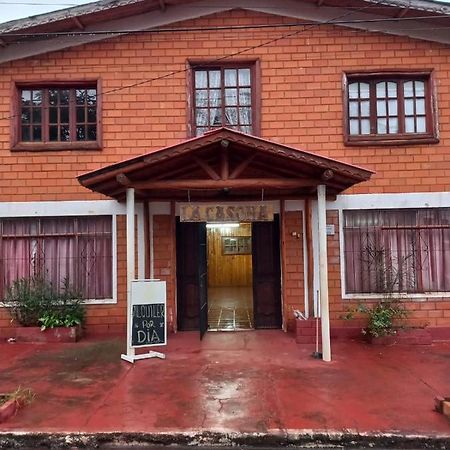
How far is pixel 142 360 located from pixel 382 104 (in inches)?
267

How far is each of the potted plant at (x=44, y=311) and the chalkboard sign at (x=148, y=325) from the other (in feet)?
6.28

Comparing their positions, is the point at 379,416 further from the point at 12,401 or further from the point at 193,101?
the point at 193,101

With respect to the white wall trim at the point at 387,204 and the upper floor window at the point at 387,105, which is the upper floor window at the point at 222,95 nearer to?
the upper floor window at the point at 387,105

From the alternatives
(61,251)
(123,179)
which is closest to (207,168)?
(123,179)

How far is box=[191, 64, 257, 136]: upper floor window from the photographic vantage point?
948 cm

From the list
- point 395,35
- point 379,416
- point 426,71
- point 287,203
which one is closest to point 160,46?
point 287,203

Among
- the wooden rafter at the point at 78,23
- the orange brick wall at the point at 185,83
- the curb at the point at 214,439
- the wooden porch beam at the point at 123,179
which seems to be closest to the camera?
the curb at the point at 214,439

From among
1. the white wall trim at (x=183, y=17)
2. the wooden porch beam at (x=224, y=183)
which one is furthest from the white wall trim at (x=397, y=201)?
the white wall trim at (x=183, y=17)

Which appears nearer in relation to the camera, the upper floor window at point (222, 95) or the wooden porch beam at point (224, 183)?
the wooden porch beam at point (224, 183)

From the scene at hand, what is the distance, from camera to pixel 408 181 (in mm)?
9203

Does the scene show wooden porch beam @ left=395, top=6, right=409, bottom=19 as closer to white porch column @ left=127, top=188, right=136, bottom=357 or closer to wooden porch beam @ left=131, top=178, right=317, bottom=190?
wooden porch beam @ left=131, top=178, right=317, bottom=190

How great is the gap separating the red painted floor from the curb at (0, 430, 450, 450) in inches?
3.9

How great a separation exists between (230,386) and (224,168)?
329cm

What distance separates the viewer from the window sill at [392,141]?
30.1 ft
